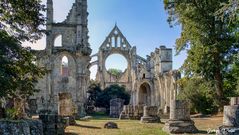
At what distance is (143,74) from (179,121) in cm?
3992

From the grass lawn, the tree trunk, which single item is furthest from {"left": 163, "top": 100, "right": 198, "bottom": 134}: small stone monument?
the tree trunk

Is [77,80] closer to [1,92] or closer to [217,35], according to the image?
[217,35]

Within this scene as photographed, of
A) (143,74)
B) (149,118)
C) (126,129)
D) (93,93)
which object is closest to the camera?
(126,129)

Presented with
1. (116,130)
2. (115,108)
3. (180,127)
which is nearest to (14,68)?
(116,130)

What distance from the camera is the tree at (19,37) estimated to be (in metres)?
12.7

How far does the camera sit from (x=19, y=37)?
13.9 m

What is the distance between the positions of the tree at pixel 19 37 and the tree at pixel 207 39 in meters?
11.9

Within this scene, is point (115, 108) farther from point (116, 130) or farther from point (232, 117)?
point (232, 117)

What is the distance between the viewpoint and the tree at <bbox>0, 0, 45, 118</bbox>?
12734 mm

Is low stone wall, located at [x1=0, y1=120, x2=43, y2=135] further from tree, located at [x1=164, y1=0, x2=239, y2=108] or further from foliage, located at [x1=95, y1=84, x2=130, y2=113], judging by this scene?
foliage, located at [x1=95, y1=84, x2=130, y2=113]

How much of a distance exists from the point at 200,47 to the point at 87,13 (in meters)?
23.4

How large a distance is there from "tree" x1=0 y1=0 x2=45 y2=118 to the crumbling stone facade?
27.8 meters

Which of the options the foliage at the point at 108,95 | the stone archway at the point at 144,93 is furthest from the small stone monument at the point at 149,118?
the stone archway at the point at 144,93

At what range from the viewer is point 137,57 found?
63625 millimetres
